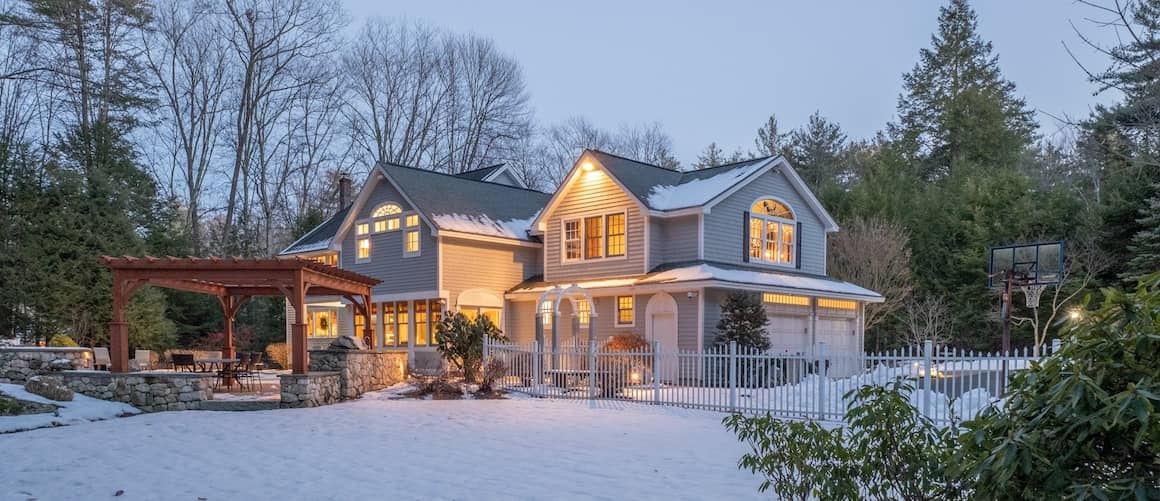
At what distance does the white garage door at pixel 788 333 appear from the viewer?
71.6 feet

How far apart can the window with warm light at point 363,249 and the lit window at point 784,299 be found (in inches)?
502

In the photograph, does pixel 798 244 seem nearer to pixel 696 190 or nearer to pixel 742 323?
pixel 696 190

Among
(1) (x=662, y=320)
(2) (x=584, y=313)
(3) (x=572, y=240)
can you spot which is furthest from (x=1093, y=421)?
(3) (x=572, y=240)

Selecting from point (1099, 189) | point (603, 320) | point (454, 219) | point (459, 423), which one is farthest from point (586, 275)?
point (1099, 189)

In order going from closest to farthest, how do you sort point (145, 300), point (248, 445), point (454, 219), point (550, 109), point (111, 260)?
point (248, 445)
point (111, 260)
point (454, 219)
point (145, 300)
point (550, 109)

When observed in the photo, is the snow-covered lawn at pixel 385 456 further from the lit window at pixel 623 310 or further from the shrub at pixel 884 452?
the lit window at pixel 623 310

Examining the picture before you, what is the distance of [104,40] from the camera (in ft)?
103

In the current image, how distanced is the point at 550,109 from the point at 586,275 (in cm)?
13943

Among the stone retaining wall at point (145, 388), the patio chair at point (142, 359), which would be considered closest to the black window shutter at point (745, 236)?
the stone retaining wall at point (145, 388)

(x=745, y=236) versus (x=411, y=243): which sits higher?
(x=745, y=236)

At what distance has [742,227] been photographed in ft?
74.0

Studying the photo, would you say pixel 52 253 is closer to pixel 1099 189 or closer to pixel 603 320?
pixel 603 320

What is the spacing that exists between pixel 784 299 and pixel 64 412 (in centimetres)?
1696

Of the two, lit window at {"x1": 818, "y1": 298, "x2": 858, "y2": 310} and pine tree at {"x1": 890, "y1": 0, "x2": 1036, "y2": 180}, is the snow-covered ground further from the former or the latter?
pine tree at {"x1": 890, "y1": 0, "x2": 1036, "y2": 180}
